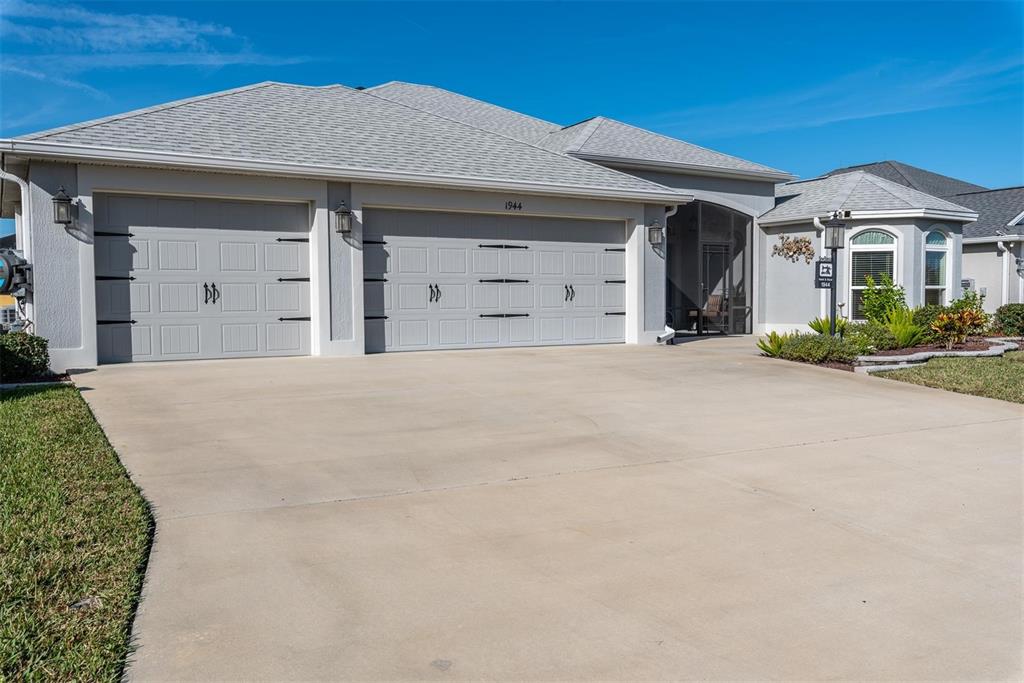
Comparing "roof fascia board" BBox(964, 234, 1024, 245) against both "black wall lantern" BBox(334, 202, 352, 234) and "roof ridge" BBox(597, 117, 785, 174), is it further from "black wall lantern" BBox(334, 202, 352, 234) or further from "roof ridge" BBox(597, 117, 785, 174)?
"black wall lantern" BBox(334, 202, 352, 234)

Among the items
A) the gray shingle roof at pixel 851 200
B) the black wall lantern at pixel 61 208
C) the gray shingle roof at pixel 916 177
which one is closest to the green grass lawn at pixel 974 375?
the gray shingle roof at pixel 851 200

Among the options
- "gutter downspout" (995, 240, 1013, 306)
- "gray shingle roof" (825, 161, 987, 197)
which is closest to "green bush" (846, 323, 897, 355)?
"gutter downspout" (995, 240, 1013, 306)

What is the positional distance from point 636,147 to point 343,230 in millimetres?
8344

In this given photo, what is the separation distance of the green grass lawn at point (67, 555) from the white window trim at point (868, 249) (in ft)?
52.3

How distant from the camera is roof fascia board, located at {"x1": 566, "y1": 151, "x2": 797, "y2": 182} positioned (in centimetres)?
1712

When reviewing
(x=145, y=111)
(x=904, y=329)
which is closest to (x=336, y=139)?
(x=145, y=111)

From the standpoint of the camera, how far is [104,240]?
36.6 feet

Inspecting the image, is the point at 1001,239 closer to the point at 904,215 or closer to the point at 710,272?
the point at 904,215

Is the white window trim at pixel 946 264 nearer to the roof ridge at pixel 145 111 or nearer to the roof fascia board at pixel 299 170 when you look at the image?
the roof fascia board at pixel 299 170

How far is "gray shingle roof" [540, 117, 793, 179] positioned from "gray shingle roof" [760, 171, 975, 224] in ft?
2.82

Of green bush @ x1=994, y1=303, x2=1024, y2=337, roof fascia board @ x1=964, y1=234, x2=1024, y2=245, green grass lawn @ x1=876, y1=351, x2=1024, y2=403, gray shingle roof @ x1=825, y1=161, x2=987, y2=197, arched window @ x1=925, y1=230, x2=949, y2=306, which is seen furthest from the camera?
gray shingle roof @ x1=825, y1=161, x2=987, y2=197

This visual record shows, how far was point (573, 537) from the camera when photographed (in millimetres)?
4270

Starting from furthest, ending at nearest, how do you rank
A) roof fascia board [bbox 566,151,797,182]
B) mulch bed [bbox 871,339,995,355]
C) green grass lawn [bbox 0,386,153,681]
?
1. roof fascia board [bbox 566,151,797,182]
2. mulch bed [bbox 871,339,995,355]
3. green grass lawn [bbox 0,386,153,681]

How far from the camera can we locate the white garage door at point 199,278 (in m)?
11.3
